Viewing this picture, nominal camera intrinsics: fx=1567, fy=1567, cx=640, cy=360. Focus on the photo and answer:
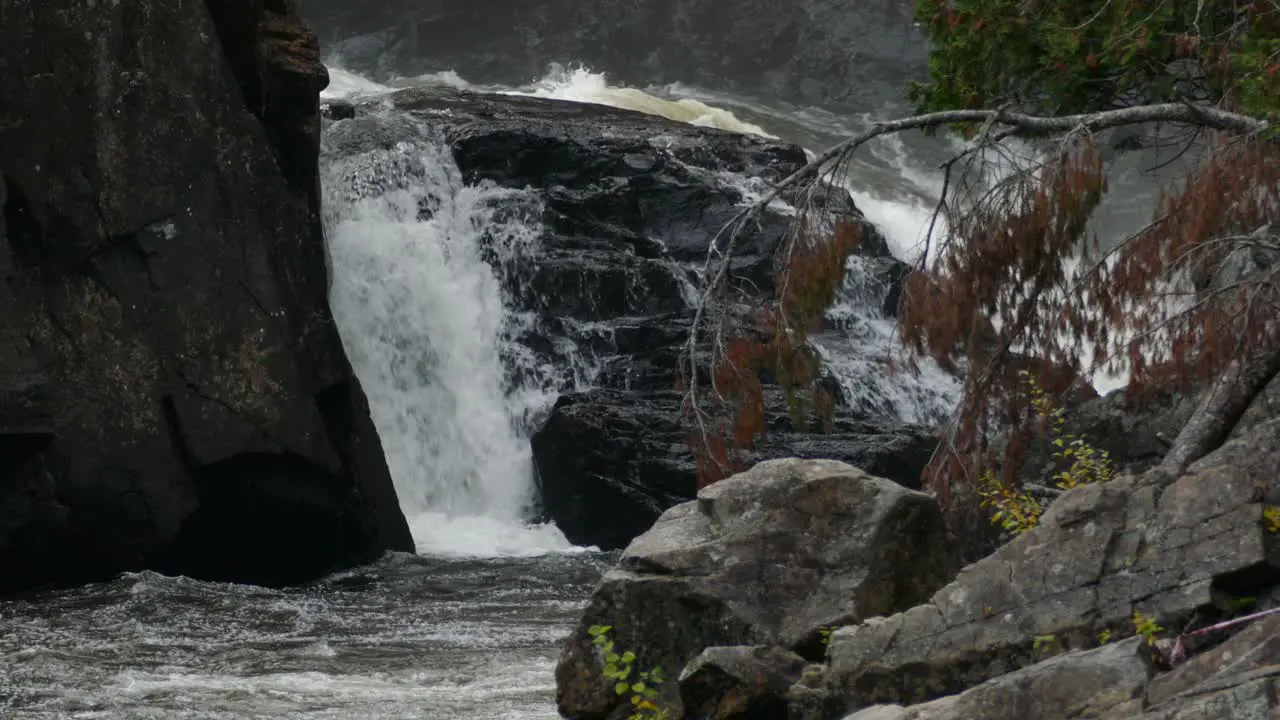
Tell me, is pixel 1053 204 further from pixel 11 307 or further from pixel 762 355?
pixel 11 307

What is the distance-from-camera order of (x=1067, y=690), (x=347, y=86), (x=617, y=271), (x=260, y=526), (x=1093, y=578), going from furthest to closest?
(x=347, y=86)
(x=617, y=271)
(x=260, y=526)
(x=1093, y=578)
(x=1067, y=690)

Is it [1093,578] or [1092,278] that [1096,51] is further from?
[1093,578]

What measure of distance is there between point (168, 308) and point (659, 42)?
33335 millimetres

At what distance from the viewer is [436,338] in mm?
20438

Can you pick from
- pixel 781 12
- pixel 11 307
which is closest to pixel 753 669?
pixel 11 307

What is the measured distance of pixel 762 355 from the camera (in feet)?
25.4

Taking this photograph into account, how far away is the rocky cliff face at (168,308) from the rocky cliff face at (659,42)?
29134 mm

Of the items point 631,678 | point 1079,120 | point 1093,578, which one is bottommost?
point 631,678

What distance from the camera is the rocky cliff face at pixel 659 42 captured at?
45.7 metres

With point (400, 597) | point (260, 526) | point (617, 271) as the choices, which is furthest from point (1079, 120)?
point (617, 271)

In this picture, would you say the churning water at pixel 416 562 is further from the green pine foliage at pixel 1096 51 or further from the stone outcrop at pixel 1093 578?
the green pine foliage at pixel 1096 51

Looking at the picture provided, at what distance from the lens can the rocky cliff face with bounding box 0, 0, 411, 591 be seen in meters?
14.1

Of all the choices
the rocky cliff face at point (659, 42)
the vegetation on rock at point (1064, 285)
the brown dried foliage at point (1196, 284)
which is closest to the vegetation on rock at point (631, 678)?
the vegetation on rock at point (1064, 285)

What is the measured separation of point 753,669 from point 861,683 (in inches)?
29.4
